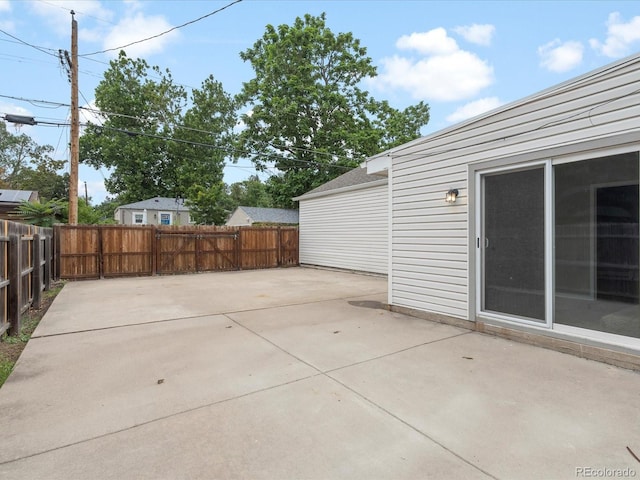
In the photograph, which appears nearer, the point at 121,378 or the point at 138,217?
the point at 121,378

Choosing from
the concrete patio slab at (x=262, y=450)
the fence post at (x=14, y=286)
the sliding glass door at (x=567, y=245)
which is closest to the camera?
the concrete patio slab at (x=262, y=450)

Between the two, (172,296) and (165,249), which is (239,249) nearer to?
(165,249)

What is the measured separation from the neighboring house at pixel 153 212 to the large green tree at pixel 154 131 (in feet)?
4.48

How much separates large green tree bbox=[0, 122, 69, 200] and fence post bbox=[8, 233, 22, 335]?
30447 millimetres

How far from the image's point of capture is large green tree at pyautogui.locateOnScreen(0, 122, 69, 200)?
92.6 feet

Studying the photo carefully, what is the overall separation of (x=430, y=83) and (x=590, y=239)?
1549cm

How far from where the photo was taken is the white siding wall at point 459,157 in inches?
133

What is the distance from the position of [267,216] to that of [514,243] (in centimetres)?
1865

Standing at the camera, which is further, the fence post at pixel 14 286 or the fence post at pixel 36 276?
the fence post at pixel 36 276

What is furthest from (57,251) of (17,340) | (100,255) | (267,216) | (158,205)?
(158,205)

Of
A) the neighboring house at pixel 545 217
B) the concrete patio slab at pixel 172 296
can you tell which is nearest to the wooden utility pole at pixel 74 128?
the concrete patio slab at pixel 172 296

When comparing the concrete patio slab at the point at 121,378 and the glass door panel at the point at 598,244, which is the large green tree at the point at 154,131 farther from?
the glass door panel at the point at 598,244

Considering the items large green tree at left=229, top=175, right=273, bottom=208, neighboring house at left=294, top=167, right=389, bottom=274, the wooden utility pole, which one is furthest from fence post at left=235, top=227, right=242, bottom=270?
large green tree at left=229, top=175, right=273, bottom=208

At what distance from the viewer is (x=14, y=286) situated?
166 inches
